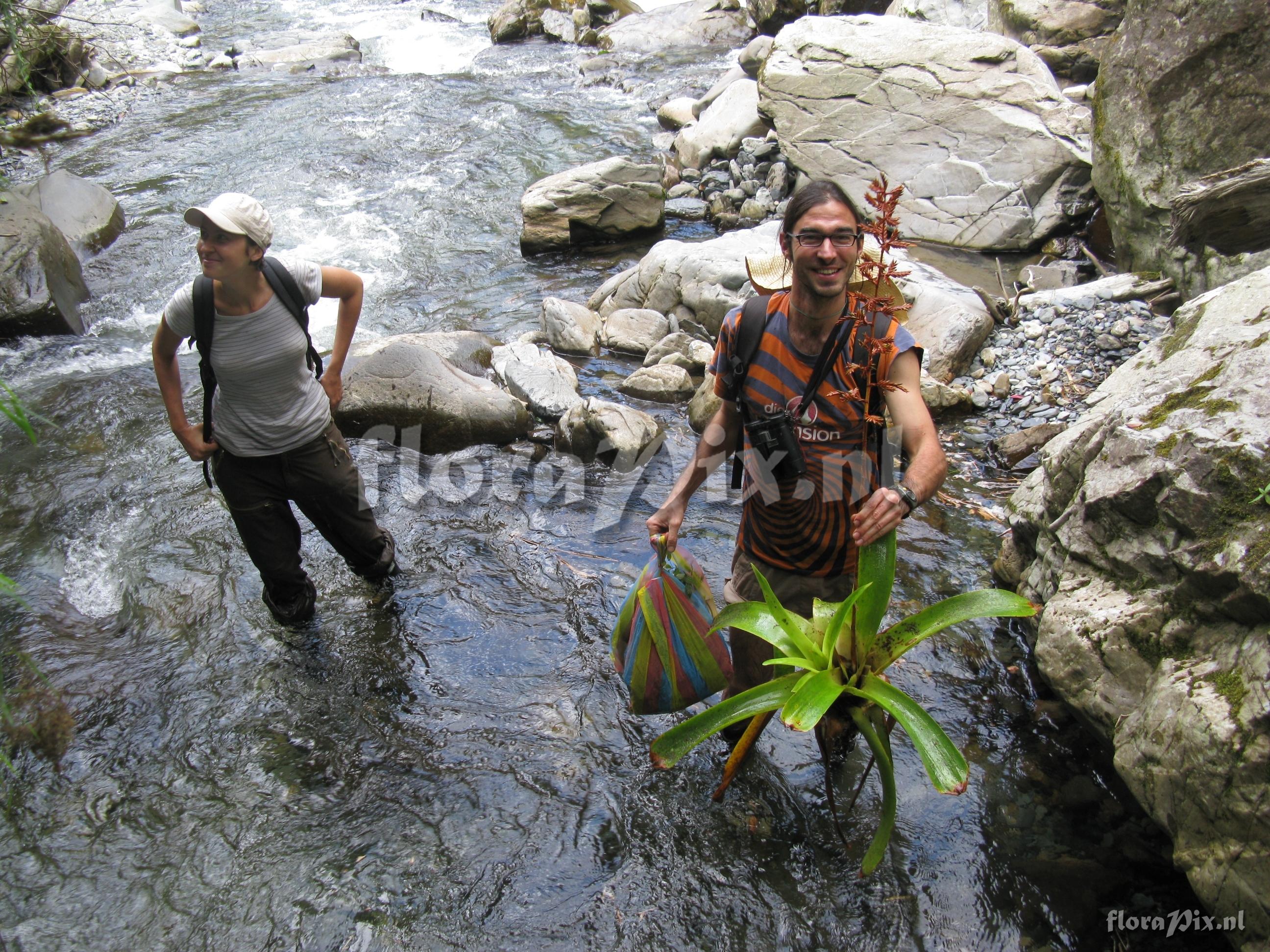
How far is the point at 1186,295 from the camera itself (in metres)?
5.97

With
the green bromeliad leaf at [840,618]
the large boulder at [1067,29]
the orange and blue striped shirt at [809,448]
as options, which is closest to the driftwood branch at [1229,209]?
the orange and blue striped shirt at [809,448]

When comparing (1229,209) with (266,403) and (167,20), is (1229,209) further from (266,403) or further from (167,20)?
(167,20)

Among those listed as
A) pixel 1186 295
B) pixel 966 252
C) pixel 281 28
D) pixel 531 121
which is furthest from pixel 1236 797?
pixel 281 28

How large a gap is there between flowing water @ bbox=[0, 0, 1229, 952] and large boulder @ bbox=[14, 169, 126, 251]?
124 inches

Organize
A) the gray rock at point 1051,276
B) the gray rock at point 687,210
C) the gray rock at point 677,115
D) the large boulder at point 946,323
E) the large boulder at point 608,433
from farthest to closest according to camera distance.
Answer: the gray rock at point 677,115, the gray rock at point 687,210, the gray rock at point 1051,276, the large boulder at point 946,323, the large boulder at point 608,433

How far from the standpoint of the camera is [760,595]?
3.06 meters

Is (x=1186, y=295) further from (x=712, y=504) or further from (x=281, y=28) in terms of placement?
(x=281, y=28)

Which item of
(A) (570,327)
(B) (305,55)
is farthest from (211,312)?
(B) (305,55)

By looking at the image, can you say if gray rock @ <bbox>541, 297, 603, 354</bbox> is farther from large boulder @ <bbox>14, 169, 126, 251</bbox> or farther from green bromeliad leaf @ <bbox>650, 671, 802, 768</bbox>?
large boulder @ <bbox>14, 169, 126, 251</bbox>

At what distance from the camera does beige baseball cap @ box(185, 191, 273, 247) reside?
3.23 m

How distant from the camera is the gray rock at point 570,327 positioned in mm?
7480

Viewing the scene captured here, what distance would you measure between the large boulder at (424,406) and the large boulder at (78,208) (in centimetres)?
547

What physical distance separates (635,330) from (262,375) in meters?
4.29

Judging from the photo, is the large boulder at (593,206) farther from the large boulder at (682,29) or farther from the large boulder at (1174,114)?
the large boulder at (682,29)
